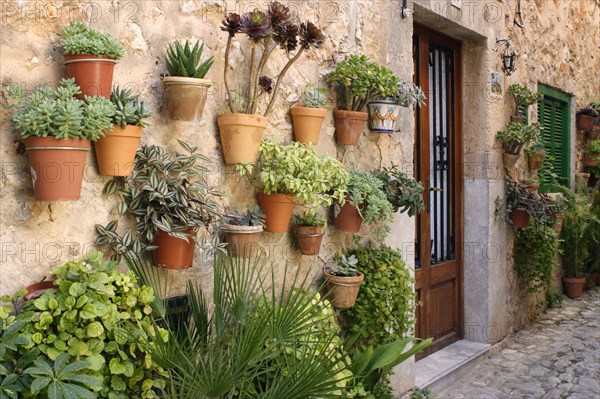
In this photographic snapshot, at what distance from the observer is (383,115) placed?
13.0 ft

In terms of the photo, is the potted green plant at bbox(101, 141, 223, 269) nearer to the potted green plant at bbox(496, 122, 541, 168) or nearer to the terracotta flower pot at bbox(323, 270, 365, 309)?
the terracotta flower pot at bbox(323, 270, 365, 309)

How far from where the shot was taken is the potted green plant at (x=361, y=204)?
3.62 m

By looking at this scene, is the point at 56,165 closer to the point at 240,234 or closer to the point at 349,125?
the point at 240,234

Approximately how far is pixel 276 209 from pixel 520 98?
391cm

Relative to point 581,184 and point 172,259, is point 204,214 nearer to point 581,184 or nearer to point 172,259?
point 172,259

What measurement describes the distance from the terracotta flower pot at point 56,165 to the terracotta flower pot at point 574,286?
7188 mm

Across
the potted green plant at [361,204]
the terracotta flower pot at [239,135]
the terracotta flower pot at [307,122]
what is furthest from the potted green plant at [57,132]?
Answer: the potted green plant at [361,204]

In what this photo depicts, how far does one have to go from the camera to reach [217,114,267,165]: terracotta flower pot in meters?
3.00

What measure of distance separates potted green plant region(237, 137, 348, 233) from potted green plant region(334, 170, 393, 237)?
0.93 feet

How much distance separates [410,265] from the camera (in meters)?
4.54

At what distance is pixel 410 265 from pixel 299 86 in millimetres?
1692

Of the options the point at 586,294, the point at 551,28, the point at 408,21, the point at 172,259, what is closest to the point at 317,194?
the point at 172,259

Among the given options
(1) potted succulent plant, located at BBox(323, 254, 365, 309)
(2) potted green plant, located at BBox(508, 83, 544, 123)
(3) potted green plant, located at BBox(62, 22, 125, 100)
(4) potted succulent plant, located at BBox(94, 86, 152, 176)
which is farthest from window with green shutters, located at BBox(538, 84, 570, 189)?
(3) potted green plant, located at BBox(62, 22, 125, 100)

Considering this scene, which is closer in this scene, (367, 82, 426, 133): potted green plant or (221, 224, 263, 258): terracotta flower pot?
(221, 224, 263, 258): terracotta flower pot
